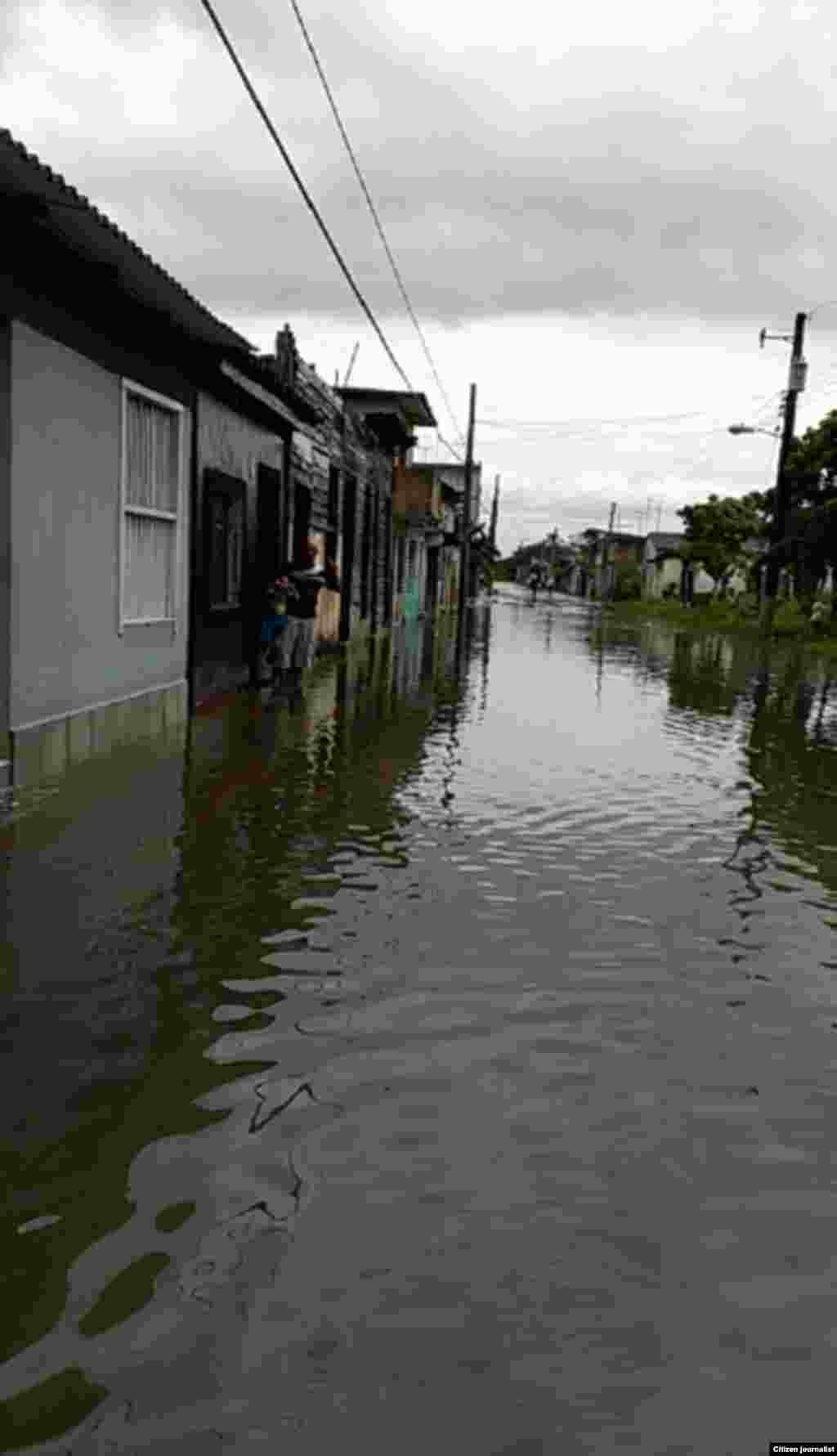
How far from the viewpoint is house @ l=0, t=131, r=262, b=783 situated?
7.30 m

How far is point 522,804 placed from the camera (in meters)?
8.77

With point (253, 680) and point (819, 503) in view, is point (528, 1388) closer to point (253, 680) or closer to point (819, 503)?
point (253, 680)

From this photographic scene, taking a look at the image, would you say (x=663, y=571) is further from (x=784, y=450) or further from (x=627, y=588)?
(x=784, y=450)

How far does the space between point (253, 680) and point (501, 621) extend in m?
27.9

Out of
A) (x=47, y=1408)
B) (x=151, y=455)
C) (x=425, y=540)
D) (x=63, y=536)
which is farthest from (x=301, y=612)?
(x=425, y=540)

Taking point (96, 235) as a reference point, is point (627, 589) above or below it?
below

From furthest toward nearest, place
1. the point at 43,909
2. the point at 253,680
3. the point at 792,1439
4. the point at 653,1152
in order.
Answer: the point at 253,680 < the point at 43,909 < the point at 653,1152 < the point at 792,1439

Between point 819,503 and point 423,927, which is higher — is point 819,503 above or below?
above

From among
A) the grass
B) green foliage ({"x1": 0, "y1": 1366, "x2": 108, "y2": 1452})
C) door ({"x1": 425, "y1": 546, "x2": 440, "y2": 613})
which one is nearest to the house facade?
green foliage ({"x1": 0, "y1": 1366, "x2": 108, "y2": 1452})

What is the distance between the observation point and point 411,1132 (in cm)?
363

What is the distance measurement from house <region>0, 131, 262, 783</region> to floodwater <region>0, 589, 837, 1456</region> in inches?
40.8

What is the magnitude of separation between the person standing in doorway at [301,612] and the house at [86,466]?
4.11m

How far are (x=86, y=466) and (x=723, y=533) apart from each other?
60.3 m

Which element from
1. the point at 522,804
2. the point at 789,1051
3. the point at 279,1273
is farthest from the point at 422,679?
the point at 279,1273
